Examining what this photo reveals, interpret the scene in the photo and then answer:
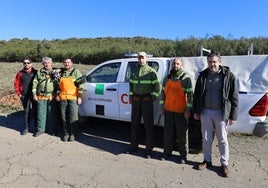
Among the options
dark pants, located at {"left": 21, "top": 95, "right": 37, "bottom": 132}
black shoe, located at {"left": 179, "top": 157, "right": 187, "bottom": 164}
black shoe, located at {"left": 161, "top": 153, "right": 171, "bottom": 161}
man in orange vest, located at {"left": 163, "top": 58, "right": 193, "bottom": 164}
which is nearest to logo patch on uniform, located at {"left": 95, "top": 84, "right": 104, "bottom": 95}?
dark pants, located at {"left": 21, "top": 95, "right": 37, "bottom": 132}

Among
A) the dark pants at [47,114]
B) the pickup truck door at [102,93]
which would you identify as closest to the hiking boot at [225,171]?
the pickup truck door at [102,93]

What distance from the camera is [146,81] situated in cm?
598

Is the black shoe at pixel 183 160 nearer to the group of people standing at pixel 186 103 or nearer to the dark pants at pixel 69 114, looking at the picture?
the group of people standing at pixel 186 103

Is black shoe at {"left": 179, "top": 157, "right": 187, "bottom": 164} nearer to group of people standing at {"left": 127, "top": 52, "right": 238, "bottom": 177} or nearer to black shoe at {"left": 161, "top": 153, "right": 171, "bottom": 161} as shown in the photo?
group of people standing at {"left": 127, "top": 52, "right": 238, "bottom": 177}

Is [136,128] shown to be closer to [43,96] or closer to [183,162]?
[183,162]

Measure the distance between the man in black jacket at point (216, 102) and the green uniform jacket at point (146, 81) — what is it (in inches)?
33.8

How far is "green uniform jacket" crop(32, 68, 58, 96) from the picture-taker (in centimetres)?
747

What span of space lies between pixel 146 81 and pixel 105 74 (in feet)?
5.57

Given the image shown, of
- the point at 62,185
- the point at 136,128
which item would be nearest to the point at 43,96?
the point at 136,128

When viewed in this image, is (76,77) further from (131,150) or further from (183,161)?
(183,161)

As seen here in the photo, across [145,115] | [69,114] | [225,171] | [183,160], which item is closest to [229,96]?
[225,171]

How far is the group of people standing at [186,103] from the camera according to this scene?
5.04m

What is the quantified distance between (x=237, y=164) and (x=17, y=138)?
470 centimetres

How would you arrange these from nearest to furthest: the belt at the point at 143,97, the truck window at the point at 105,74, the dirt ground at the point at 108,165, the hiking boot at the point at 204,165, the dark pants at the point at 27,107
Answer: the dirt ground at the point at 108,165, the hiking boot at the point at 204,165, the belt at the point at 143,97, the truck window at the point at 105,74, the dark pants at the point at 27,107
